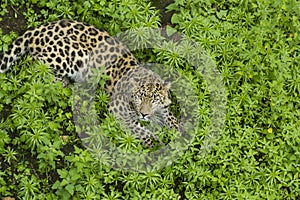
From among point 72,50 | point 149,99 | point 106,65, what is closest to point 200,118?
point 149,99

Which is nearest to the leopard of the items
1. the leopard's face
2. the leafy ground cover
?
the leopard's face

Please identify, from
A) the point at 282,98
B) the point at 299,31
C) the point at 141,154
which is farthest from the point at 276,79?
the point at 141,154

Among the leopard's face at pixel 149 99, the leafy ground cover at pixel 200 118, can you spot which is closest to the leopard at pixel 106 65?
the leopard's face at pixel 149 99

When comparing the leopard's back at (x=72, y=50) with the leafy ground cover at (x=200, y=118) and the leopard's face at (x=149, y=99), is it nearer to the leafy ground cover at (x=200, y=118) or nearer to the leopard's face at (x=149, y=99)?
the leafy ground cover at (x=200, y=118)

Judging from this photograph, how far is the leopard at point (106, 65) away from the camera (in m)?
8.37

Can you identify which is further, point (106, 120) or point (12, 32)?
point (12, 32)

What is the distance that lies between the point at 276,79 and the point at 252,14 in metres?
1.28

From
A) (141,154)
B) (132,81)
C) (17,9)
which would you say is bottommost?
(141,154)

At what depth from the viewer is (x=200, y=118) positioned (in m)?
8.52

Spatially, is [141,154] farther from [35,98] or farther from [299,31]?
[299,31]

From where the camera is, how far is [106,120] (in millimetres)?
8273

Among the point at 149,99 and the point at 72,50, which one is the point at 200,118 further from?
the point at 72,50

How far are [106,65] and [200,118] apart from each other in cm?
153

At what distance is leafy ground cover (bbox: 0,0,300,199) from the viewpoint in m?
7.71
